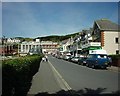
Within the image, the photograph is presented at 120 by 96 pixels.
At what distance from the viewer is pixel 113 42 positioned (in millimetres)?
59844

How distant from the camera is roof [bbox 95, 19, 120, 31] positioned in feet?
198

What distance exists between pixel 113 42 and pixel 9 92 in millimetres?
53537

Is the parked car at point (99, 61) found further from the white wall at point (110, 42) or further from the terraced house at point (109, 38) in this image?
the white wall at point (110, 42)

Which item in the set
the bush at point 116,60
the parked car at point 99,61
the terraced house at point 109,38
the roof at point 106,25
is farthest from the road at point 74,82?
the roof at point 106,25

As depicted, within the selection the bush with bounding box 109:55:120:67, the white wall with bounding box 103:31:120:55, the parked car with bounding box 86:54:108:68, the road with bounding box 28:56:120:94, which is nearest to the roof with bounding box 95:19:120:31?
the white wall with bounding box 103:31:120:55

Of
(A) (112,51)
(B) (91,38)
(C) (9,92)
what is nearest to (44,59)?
(B) (91,38)

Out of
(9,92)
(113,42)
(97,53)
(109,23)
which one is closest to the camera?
(9,92)

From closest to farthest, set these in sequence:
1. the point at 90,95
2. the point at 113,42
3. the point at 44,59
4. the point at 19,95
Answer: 1. the point at 19,95
2. the point at 90,95
3. the point at 113,42
4. the point at 44,59

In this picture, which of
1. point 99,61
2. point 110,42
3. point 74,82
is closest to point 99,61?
point 99,61

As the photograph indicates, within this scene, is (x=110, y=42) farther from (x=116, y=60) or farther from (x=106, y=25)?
(x=116, y=60)

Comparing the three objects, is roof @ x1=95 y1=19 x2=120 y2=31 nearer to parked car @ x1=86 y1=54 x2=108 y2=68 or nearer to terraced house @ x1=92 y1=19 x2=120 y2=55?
terraced house @ x1=92 y1=19 x2=120 y2=55

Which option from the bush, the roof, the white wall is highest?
the roof

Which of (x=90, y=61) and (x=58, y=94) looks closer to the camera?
(x=58, y=94)

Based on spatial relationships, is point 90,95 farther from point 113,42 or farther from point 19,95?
point 113,42
